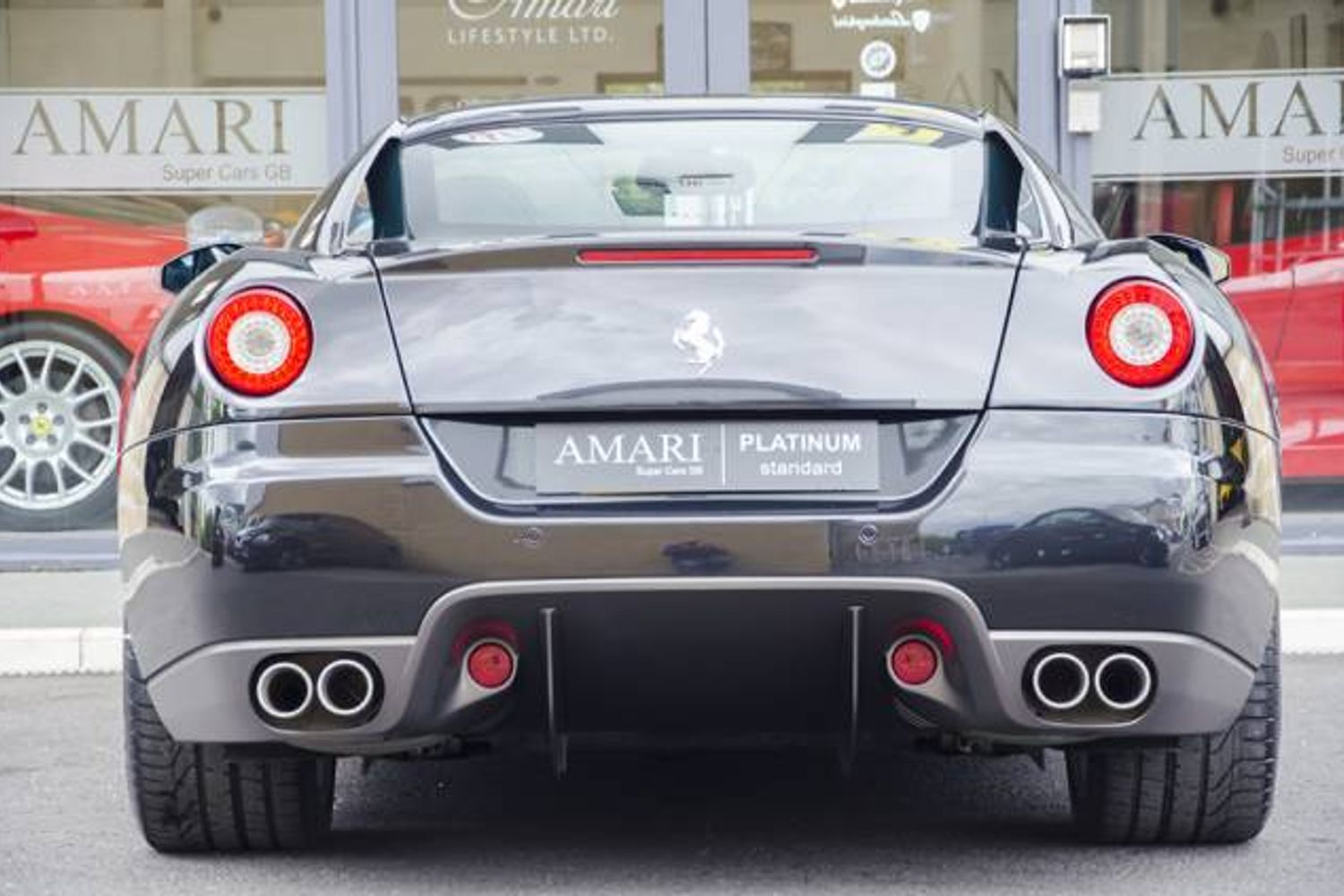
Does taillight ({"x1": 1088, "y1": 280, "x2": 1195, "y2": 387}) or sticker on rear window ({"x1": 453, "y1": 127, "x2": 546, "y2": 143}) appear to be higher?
sticker on rear window ({"x1": 453, "y1": 127, "x2": 546, "y2": 143})

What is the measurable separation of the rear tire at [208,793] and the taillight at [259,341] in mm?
577

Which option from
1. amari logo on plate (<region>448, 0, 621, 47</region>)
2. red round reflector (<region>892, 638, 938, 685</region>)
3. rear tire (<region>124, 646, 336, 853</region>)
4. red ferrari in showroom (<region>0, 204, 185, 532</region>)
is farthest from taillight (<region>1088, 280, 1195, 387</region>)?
red ferrari in showroom (<region>0, 204, 185, 532</region>)

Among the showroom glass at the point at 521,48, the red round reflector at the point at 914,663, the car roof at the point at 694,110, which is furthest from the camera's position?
the showroom glass at the point at 521,48

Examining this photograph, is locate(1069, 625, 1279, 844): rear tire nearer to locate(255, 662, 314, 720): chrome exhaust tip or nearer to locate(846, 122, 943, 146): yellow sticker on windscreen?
locate(846, 122, 943, 146): yellow sticker on windscreen

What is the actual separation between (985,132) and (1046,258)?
758 millimetres

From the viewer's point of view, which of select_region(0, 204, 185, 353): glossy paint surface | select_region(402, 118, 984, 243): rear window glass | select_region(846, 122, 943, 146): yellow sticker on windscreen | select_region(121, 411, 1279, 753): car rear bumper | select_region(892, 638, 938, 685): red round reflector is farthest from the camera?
select_region(0, 204, 185, 353): glossy paint surface

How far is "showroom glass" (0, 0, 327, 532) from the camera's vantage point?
388 inches

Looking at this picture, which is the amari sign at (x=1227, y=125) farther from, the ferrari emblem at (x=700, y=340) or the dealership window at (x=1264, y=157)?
the ferrari emblem at (x=700, y=340)

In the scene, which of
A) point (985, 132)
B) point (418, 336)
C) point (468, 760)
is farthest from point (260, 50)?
point (418, 336)

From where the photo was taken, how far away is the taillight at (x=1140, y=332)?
Answer: 4020 mm

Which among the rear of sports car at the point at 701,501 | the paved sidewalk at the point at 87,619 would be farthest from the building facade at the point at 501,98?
the rear of sports car at the point at 701,501

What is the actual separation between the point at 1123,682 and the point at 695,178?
1.24 m

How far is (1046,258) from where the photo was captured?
164 inches

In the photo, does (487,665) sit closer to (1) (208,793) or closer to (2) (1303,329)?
(1) (208,793)
